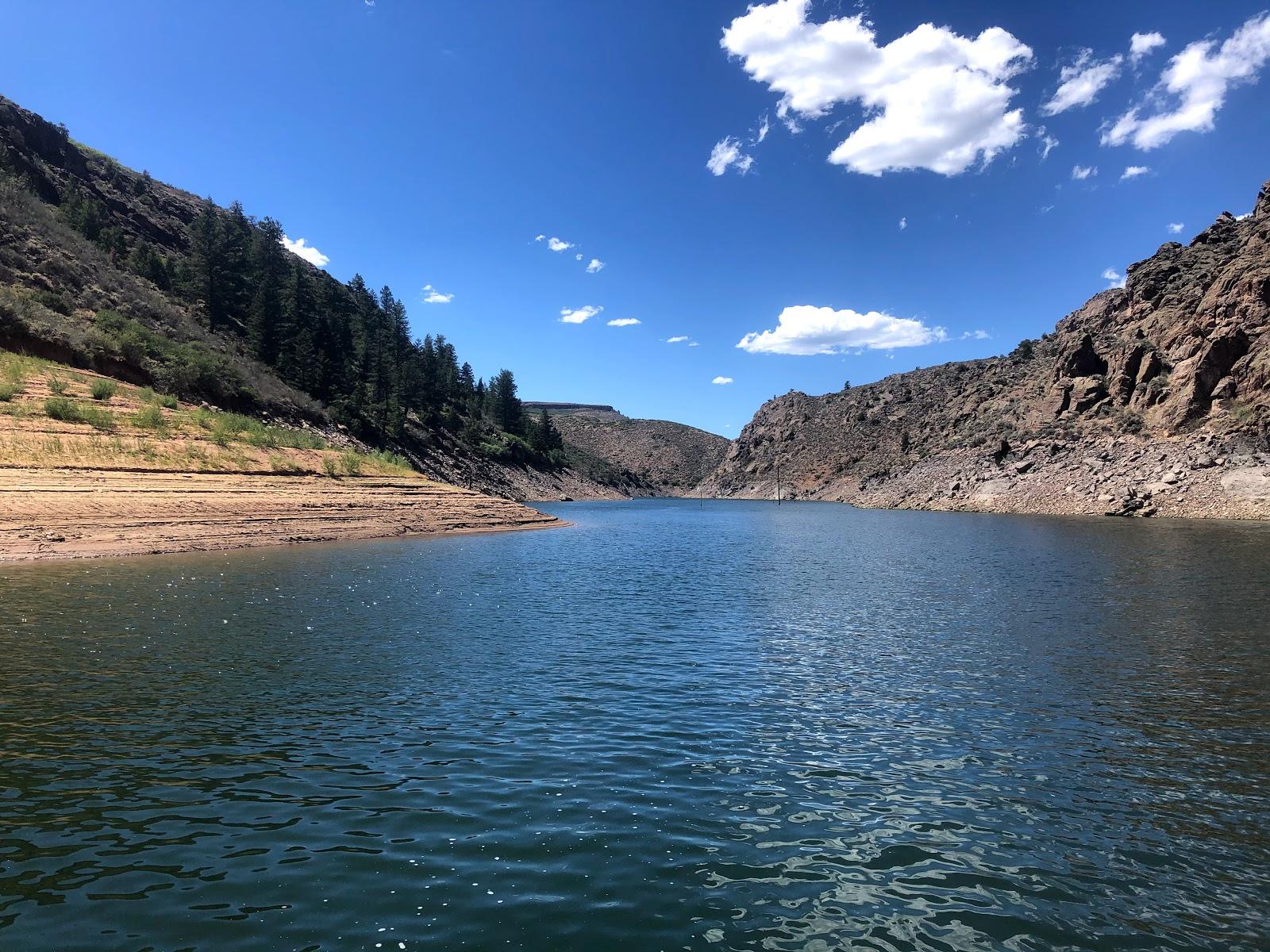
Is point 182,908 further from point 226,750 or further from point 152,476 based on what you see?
point 152,476

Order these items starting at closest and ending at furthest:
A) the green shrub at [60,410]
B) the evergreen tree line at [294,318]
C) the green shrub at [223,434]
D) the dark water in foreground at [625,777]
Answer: the dark water in foreground at [625,777]
the green shrub at [60,410]
the green shrub at [223,434]
the evergreen tree line at [294,318]

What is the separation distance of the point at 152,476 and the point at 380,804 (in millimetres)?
43211

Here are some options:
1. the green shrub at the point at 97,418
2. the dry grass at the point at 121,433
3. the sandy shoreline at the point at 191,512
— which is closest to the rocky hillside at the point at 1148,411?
the sandy shoreline at the point at 191,512

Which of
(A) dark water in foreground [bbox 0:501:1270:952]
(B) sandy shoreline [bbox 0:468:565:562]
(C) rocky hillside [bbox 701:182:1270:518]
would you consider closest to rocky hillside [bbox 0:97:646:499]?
(B) sandy shoreline [bbox 0:468:565:562]

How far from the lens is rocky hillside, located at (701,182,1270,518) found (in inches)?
2906

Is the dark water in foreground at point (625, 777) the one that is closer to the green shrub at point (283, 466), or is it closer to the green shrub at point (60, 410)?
the green shrub at point (60, 410)

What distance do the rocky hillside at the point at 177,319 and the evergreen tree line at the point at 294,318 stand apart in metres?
0.41

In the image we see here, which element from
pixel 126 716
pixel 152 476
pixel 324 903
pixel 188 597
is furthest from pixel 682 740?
pixel 152 476

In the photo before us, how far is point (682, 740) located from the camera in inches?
490

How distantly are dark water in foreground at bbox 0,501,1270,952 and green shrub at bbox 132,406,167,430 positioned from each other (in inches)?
1145

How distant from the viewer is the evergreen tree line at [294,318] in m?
102

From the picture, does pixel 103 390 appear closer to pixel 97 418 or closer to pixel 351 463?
pixel 97 418

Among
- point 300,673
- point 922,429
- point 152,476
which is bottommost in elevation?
point 300,673

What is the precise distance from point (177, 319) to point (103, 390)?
38047 mm
